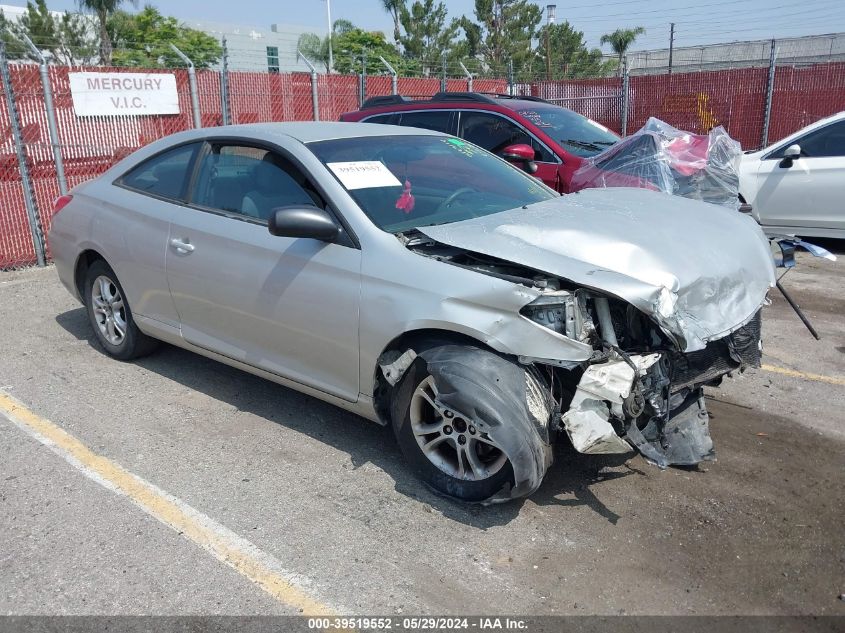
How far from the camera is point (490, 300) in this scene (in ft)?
10.7

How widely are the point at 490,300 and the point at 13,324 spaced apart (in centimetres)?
515

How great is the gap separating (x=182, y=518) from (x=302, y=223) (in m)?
1.54

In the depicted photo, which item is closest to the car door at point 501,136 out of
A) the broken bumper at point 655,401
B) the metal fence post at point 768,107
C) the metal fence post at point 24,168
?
the broken bumper at point 655,401

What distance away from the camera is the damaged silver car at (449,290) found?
127 inches

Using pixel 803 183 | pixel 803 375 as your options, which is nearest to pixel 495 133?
pixel 803 183

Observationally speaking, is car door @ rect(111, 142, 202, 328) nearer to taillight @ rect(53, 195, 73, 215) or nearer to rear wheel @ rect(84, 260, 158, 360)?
rear wheel @ rect(84, 260, 158, 360)

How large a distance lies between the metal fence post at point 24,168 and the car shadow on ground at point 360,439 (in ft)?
12.0

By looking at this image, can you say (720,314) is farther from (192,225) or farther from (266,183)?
(192,225)

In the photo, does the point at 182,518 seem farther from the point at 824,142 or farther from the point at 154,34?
the point at 154,34

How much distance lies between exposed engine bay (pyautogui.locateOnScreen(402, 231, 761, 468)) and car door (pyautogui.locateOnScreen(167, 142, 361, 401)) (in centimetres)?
55

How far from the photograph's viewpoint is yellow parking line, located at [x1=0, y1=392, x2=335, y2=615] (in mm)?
2959

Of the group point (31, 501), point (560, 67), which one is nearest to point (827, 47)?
point (560, 67)

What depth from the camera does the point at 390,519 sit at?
3.43m

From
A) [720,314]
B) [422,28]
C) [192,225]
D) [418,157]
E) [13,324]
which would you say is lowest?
[13,324]
